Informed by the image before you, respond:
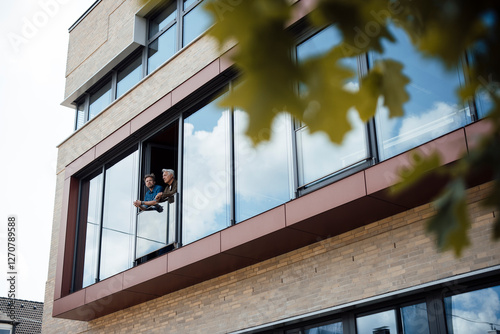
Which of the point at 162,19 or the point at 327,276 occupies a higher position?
the point at 162,19

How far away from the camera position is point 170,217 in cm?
1245

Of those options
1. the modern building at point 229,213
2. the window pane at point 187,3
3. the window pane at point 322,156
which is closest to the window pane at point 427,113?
the modern building at point 229,213

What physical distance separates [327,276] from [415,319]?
1562mm

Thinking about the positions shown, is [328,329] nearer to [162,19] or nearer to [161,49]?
[161,49]

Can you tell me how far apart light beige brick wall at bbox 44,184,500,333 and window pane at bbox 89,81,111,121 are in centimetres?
584

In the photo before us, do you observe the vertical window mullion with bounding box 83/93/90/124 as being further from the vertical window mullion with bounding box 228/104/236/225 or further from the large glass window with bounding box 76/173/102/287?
the vertical window mullion with bounding box 228/104/236/225

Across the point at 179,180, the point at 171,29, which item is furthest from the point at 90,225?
the point at 171,29

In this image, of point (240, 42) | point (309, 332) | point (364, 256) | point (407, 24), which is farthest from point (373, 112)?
point (309, 332)

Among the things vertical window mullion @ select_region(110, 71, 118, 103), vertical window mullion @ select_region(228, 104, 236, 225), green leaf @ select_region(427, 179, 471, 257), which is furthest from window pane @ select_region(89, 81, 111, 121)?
green leaf @ select_region(427, 179, 471, 257)

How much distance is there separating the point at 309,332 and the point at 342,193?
2.41 m

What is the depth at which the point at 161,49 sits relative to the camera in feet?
50.0

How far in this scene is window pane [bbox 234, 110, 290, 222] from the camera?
34.0 ft

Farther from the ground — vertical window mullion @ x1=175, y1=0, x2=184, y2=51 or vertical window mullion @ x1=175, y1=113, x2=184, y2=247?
vertical window mullion @ x1=175, y1=0, x2=184, y2=51

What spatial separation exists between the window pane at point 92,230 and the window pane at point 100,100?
6.81 feet
